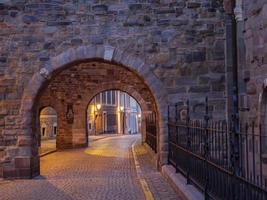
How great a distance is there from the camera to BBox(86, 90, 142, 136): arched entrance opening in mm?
49406

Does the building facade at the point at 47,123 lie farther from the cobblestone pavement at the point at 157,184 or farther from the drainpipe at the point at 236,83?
the drainpipe at the point at 236,83

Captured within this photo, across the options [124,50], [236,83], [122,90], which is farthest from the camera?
[122,90]

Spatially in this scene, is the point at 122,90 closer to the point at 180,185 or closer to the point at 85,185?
the point at 85,185

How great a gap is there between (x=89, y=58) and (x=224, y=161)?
7.42m

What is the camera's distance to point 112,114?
58500mm

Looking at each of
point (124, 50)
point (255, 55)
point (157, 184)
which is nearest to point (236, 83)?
point (124, 50)

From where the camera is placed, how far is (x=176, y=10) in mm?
14117

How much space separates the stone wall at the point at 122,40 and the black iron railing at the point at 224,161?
1889 millimetres

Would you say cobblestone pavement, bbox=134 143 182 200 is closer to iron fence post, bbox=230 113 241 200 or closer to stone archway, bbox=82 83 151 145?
iron fence post, bbox=230 113 241 200

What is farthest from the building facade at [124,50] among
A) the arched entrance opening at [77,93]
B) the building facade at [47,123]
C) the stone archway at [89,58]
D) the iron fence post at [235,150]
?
the building facade at [47,123]

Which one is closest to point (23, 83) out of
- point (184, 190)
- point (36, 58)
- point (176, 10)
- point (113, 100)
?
point (36, 58)

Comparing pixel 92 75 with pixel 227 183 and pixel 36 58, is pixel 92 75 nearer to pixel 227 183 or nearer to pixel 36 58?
pixel 36 58

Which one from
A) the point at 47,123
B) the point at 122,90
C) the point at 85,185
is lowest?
the point at 85,185

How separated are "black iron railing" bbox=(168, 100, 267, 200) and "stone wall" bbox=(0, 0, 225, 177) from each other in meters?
1.89
